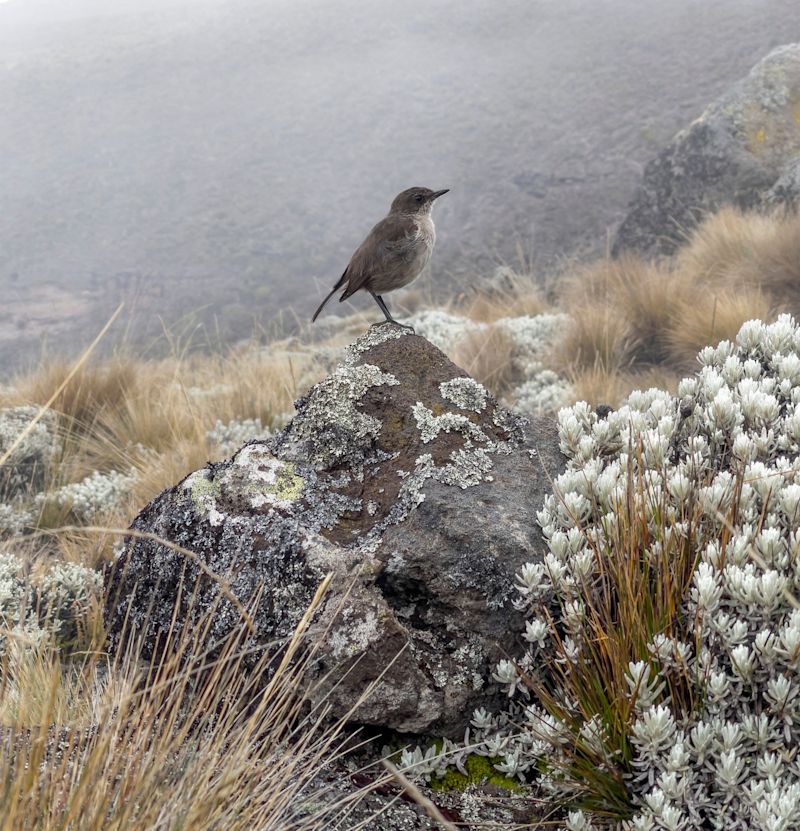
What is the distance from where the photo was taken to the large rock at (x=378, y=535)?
258 centimetres

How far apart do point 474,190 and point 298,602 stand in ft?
48.7

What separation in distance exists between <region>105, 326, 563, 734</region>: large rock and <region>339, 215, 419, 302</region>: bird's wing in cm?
46

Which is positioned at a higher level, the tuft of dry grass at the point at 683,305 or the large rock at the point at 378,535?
the large rock at the point at 378,535

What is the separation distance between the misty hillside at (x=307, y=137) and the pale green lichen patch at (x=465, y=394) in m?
9.50

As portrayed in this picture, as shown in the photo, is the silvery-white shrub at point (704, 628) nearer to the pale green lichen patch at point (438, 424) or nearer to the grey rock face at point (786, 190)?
the pale green lichen patch at point (438, 424)

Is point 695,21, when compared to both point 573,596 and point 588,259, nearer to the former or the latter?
point 588,259

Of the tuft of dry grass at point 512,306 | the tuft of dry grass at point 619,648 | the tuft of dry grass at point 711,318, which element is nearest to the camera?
the tuft of dry grass at point 619,648

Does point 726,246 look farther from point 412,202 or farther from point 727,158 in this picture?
point 412,202

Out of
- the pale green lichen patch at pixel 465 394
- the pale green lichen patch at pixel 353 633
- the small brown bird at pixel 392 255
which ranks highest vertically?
the small brown bird at pixel 392 255

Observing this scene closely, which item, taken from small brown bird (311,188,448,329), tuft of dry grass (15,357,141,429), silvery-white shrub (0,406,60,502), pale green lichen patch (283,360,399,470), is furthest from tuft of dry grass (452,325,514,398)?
pale green lichen patch (283,360,399,470)

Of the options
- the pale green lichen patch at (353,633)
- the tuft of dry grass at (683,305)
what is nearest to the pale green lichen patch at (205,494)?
the pale green lichen patch at (353,633)

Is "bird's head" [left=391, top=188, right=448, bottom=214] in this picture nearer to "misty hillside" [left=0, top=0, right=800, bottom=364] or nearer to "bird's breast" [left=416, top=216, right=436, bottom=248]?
"bird's breast" [left=416, top=216, right=436, bottom=248]

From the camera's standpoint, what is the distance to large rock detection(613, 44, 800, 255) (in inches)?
398

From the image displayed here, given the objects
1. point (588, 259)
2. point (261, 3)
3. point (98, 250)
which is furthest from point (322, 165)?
point (261, 3)
